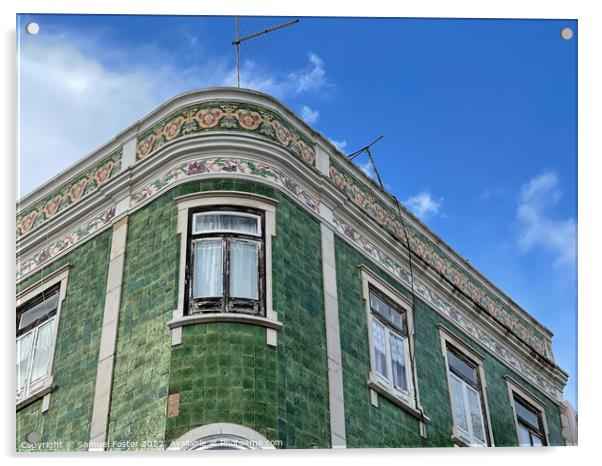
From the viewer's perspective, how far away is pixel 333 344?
1134cm

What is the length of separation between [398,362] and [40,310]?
310cm

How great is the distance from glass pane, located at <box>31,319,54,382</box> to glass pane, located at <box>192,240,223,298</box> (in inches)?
57.1

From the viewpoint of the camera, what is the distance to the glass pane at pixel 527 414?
1340 centimetres

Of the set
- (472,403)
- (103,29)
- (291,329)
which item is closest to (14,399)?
(291,329)

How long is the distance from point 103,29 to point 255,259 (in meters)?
2.18

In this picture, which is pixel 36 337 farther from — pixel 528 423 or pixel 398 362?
pixel 528 423

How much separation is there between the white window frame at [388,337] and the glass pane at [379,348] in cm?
4

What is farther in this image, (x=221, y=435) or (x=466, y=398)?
(x=466, y=398)

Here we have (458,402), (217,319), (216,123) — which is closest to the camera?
(217,319)

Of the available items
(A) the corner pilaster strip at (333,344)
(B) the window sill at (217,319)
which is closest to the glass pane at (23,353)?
(B) the window sill at (217,319)

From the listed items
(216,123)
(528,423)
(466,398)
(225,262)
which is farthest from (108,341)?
(528,423)

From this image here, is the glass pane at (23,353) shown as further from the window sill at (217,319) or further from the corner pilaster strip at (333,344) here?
the corner pilaster strip at (333,344)

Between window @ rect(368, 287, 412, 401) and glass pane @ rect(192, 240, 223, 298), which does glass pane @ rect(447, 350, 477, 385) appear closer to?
window @ rect(368, 287, 412, 401)

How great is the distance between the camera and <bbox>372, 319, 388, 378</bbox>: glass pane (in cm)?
1183
